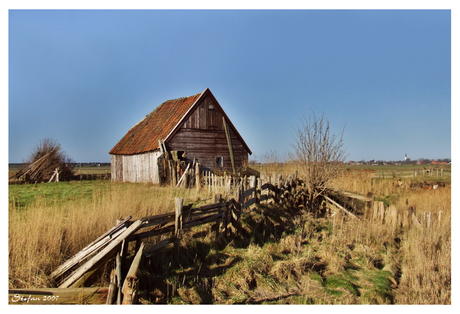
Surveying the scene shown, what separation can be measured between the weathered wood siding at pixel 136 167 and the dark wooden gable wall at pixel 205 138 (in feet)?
5.83

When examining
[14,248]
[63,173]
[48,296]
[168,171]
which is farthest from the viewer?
[63,173]

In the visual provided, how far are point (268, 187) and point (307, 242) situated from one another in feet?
9.40

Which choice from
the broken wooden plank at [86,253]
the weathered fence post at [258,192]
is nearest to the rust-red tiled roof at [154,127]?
the weathered fence post at [258,192]

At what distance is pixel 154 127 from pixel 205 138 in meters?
5.02

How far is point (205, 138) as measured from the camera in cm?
2052

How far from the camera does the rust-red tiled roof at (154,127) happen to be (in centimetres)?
2075

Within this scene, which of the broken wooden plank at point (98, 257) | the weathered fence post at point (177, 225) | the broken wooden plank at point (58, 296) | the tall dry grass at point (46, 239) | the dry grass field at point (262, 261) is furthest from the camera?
the weathered fence post at point (177, 225)

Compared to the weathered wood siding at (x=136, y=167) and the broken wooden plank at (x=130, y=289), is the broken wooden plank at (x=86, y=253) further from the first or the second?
the weathered wood siding at (x=136, y=167)

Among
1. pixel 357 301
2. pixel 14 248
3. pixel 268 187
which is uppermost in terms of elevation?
pixel 268 187

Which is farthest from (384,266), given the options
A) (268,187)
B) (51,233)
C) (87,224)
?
(51,233)

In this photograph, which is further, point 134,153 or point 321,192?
point 134,153

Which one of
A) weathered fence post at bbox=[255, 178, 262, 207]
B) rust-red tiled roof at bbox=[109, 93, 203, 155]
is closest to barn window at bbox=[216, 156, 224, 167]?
rust-red tiled roof at bbox=[109, 93, 203, 155]

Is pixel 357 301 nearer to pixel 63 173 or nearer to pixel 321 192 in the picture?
pixel 321 192

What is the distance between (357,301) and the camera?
5.81 meters
